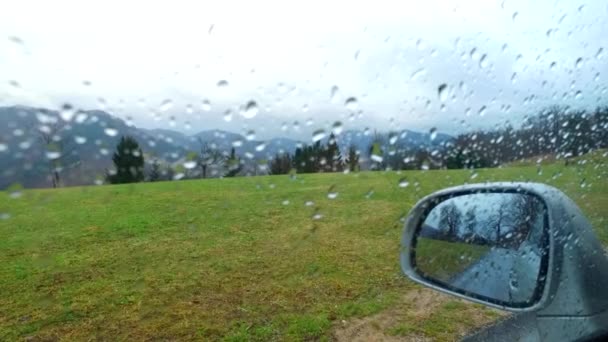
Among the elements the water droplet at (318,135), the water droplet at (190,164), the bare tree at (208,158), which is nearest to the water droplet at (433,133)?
the water droplet at (318,135)

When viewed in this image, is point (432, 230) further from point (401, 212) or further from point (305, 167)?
point (401, 212)

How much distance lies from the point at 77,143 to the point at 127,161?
20 centimetres

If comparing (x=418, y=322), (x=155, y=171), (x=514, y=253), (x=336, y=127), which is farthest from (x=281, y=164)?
(x=418, y=322)

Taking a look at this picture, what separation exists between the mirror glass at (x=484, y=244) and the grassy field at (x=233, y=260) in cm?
49

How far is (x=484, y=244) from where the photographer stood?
2344 mm

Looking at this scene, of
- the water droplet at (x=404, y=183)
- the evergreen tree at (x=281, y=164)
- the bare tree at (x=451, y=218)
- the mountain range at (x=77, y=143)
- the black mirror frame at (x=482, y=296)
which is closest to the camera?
the mountain range at (x=77, y=143)

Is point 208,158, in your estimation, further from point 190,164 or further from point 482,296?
point 482,296

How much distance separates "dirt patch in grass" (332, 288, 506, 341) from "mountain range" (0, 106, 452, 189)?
228cm

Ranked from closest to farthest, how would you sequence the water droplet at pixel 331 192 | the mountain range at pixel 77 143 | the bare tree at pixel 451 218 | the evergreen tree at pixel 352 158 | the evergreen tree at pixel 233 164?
the mountain range at pixel 77 143, the evergreen tree at pixel 233 164, the bare tree at pixel 451 218, the evergreen tree at pixel 352 158, the water droplet at pixel 331 192

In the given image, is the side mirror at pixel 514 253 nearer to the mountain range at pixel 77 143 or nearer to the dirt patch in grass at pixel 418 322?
the mountain range at pixel 77 143

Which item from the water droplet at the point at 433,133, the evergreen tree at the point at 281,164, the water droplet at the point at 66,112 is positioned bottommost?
the evergreen tree at the point at 281,164

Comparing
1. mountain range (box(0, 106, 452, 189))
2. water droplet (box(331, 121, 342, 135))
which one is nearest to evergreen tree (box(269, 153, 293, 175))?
mountain range (box(0, 106, 452, 189))

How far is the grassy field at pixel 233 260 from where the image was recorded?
287 cm

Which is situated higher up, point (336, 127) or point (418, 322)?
point (336, 127)
